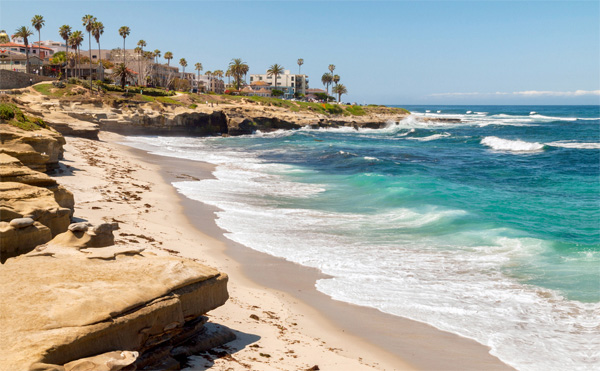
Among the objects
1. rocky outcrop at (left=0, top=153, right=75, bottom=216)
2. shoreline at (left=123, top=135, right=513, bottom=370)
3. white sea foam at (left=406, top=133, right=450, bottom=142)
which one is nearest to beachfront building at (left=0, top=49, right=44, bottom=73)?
white sea foam at (left=406, top=133, right=450, bottom=142)

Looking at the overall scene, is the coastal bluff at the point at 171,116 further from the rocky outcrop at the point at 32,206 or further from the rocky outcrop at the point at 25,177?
the rocky outcrop at the point at 32,206

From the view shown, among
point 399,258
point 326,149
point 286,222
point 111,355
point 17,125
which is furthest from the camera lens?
point 326,149

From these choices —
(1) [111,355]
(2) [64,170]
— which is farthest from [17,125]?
(1) [111,355]

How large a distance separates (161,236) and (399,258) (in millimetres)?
6957

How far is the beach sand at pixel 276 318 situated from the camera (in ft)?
26.0

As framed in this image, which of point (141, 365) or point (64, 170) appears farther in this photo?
point (64, 170)

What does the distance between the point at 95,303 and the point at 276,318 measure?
14.9ft

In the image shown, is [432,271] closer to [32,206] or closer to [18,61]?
[32,206]

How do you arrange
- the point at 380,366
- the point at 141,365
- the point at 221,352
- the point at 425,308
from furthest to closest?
the point at 425,308 → the point at 380,366 → the point at 221,352 → the point at 141,365

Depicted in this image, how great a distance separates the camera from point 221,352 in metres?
7.31

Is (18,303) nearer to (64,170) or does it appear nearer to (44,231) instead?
(44,231)

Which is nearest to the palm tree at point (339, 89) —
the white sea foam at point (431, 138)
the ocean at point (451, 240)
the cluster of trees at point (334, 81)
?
the cluster of trees at point (334, 81)

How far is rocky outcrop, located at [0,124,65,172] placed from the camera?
1569 centimetres

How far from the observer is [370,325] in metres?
9.91
